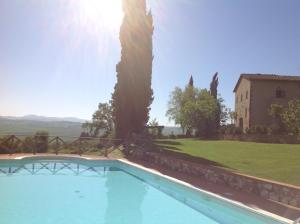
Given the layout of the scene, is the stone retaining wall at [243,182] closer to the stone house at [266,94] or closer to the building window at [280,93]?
the stone house at [266,94]

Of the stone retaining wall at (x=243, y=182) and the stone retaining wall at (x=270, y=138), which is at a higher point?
the stone retaining wall at (x=270, y=138)

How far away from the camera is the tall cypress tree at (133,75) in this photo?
24.8m

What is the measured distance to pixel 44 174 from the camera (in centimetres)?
1662

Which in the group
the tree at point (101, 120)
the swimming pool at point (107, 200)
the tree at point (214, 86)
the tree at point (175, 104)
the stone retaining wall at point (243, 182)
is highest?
the tree at point (214, 86)

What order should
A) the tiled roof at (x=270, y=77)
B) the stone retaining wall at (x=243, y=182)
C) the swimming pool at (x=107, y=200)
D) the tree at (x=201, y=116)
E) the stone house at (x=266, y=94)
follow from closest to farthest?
the swimming pool at (x=107, y=200), the stone retaining wall at (x=243, y=182), the stone house at (x=266, y=94), the tiled roof at (x=270, y=77), the tree at (x=201, y=116)

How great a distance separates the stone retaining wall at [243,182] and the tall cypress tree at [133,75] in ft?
26.4

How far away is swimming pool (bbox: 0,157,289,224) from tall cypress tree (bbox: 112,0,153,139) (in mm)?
7301

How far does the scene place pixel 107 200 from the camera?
1178cm

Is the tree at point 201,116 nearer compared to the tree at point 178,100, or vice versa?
the tree at point 201,116

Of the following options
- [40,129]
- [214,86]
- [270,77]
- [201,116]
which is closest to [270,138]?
[270,77]

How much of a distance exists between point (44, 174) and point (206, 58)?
13781 millimetres

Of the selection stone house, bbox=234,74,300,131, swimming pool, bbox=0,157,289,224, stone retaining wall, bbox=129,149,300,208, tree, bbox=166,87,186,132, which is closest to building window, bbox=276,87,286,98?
stone house, bbox=234,74,300,131

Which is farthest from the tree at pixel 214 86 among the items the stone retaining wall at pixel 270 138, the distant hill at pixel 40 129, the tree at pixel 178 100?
the distant hill at pixel 40 129

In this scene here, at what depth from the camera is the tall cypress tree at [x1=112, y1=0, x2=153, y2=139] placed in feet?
81.5
